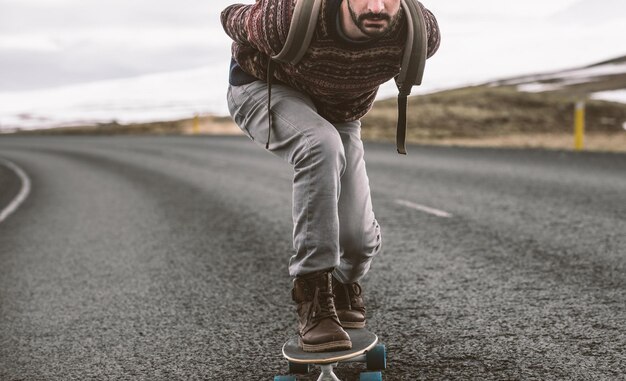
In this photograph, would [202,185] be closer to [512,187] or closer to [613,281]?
[512,187]

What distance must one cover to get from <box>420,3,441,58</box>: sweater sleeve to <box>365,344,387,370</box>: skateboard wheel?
119cm

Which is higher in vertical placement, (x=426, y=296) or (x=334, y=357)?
(x=334, y=357)

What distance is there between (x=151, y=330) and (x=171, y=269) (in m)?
1.76

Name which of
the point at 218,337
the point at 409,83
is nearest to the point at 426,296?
the point at 218,337

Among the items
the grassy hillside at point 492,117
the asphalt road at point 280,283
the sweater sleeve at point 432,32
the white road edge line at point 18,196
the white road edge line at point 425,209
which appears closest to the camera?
the sweater sleeve at point 432,32

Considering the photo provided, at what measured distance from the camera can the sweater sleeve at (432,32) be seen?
254 cm

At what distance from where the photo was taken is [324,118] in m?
2.85

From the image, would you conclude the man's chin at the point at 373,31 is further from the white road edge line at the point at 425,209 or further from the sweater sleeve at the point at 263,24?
the white road edge line at the point at 425,209

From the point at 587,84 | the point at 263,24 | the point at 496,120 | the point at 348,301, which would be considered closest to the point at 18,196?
the point at 348,301

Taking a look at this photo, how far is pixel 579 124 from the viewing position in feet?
55.9

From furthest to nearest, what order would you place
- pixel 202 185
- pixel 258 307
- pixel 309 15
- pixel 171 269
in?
pixel 202 185, pixel 171 269, pixel 258 307, pixel 309 15

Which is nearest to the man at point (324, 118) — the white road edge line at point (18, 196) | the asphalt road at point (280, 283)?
the asphalt road at point (280, 283)

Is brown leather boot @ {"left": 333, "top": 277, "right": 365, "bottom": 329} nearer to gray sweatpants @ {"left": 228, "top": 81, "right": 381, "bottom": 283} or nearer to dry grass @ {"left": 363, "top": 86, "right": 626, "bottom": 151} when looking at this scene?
gray sweatpants @ {"left": 228, "top": 81, "right": 381, "bottom": 283}

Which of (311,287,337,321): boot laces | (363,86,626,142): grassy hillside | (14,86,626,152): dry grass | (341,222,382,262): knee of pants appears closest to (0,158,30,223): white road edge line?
(341,222,382,262): knee of pants
